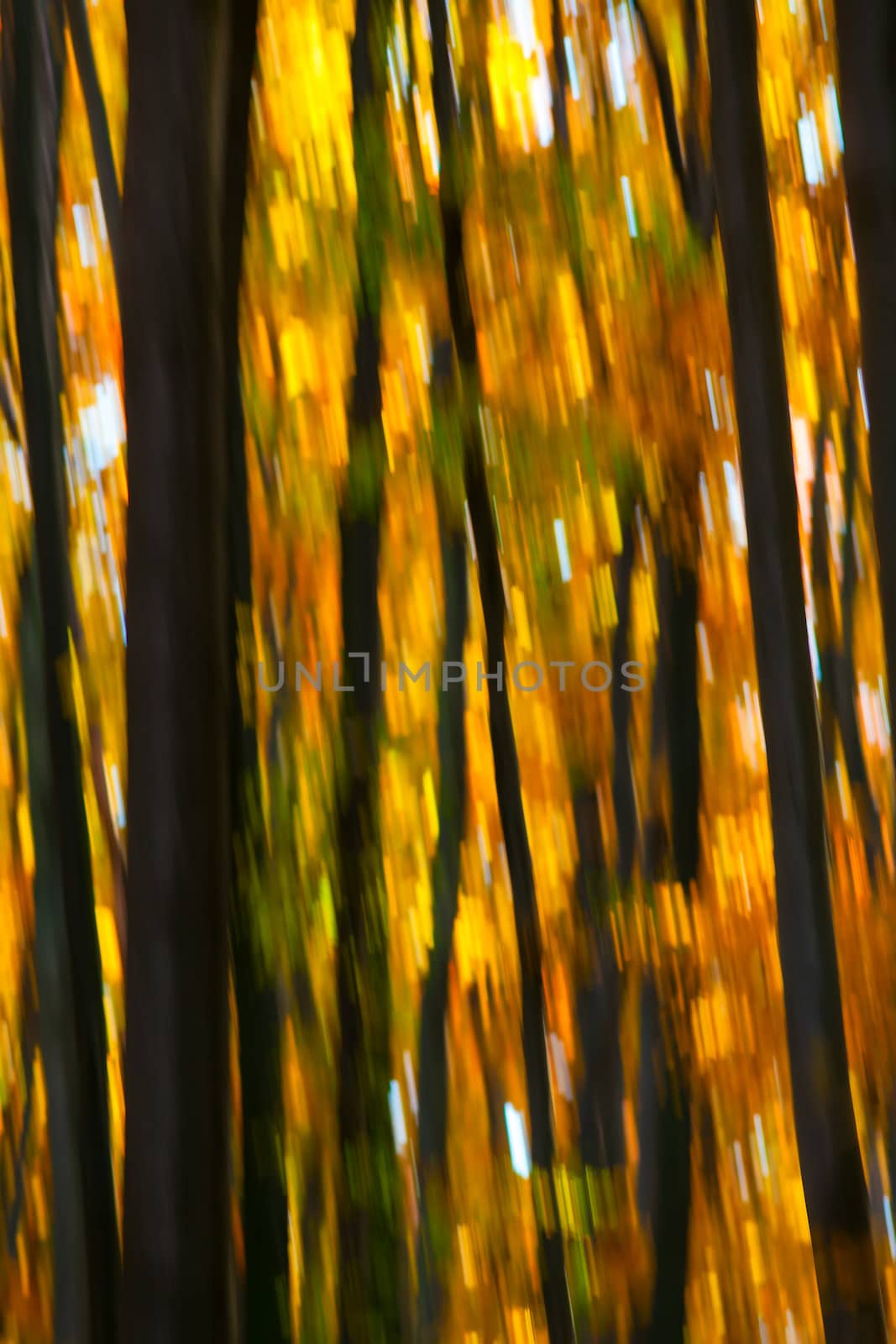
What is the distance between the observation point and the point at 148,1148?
76 centimetres

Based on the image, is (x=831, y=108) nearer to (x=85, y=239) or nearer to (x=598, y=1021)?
(x=85, y=239)

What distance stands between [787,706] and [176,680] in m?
0.47

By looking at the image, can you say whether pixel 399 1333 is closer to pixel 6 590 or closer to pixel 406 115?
pixel 6 590

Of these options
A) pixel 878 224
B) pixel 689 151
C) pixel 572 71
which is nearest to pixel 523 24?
pixel 572 71

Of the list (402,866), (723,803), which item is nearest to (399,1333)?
Result: (402,866)

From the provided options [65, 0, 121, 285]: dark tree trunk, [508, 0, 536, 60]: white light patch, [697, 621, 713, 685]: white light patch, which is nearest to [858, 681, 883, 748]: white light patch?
[697, 621, 713, 685]: white light patch

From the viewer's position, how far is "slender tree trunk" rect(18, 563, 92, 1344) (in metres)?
0.79

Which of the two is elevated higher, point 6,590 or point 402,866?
point 6,590

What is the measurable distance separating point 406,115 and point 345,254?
128 mm

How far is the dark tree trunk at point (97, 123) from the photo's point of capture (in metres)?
0.85

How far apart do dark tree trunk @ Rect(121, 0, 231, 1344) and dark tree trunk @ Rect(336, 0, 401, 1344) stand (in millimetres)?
94

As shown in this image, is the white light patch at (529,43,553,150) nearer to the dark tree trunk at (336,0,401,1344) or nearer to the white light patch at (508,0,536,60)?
the white light patch at (508,0,536,60)

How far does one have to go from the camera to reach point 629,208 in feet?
2.87

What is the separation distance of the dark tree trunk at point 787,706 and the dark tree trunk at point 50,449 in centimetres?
54
